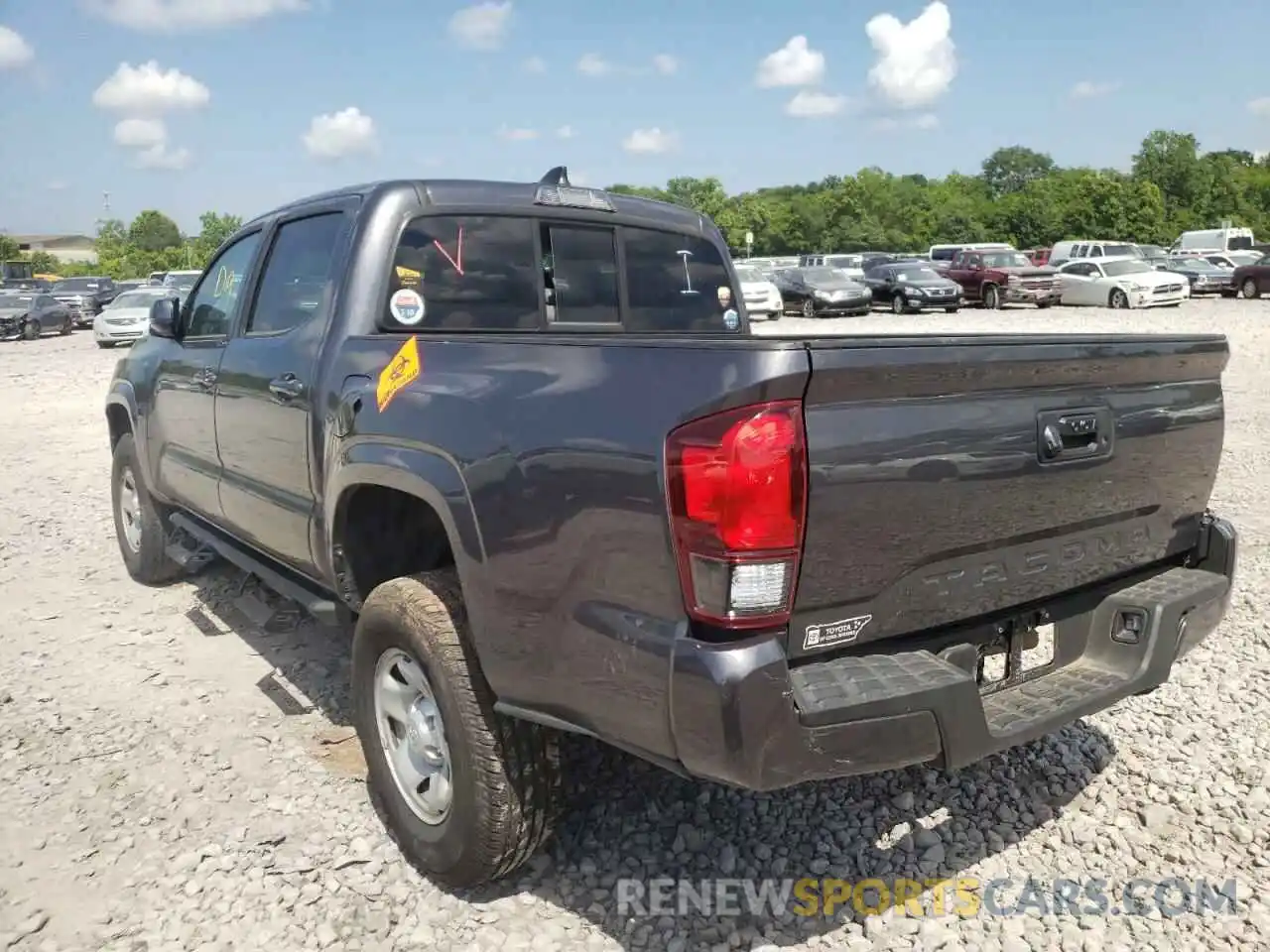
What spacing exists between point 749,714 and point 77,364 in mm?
24496

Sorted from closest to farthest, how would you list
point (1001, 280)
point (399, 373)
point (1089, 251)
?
point (399, 373)
point (1001, 280)
point (1089, 251)

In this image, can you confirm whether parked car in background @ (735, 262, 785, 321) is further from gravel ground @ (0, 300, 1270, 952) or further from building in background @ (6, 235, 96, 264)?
building in background @ (6, 235, 96, 264)

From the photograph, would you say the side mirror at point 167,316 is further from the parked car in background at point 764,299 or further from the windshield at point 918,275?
the windshield at point 918,275

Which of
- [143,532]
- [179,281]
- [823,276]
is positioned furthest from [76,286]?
[143,532]

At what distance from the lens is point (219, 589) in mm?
6000

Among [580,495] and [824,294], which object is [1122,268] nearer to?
[824,294]

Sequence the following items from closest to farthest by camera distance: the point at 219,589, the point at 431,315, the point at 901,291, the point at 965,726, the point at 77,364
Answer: the point at 965,726 < the point at 431,315 < the point at 219,589 < the point at 77,364 < the point at 901,291

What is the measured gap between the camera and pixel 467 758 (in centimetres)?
276

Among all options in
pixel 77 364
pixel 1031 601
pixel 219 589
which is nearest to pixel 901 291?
pixel 77 364

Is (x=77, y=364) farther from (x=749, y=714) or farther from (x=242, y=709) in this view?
(x=749, y=714)

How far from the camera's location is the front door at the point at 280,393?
12.0ft

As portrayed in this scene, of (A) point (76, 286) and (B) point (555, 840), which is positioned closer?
(B) point (555, 840)

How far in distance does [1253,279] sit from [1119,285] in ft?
21.4

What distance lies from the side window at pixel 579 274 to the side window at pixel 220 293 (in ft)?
4.53
